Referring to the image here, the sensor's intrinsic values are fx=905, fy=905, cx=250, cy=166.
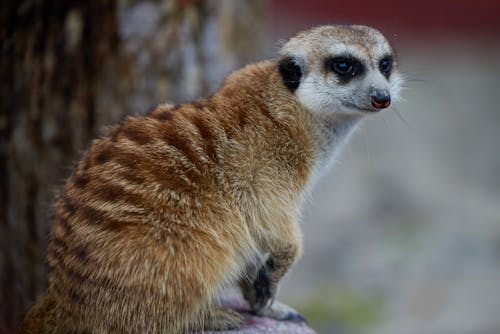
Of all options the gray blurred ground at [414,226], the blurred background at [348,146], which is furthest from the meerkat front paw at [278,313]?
the gray blurred ground at [414,226]

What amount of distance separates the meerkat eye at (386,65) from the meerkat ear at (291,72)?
35 centimetres

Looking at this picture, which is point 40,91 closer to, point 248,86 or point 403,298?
point 248,86

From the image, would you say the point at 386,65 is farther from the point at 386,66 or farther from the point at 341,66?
the point at 341,66

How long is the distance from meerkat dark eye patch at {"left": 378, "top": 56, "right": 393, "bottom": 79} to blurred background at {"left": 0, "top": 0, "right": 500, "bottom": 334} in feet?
1.93

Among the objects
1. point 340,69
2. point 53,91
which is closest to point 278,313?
point 340,69

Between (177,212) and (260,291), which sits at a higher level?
(177,212)

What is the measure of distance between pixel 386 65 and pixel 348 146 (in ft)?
13.4

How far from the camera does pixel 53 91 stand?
513cm

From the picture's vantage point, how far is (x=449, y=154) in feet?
35.0

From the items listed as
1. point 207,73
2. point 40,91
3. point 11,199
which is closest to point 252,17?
point 207,73

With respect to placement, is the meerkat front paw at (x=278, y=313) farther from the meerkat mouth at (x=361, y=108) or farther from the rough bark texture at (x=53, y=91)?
the rough bark texture at (x=53, y=91)

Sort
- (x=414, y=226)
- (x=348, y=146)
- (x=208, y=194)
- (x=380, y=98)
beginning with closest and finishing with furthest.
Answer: (x=208, y=194) → (x=380, y=98) → (x=348, y=146) → (x=414, y=226)

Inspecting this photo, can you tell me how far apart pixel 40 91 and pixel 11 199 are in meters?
0.65

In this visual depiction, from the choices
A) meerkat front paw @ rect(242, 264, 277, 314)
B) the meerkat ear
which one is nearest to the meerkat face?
the meerkat ear
